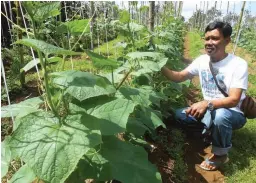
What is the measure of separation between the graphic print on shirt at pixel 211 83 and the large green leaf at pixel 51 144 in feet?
7.01

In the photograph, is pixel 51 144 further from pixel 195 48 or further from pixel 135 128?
pixel 195 48

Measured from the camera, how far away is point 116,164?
1.61 metres

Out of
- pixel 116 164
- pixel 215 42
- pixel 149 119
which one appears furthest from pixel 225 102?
pixel 116 164

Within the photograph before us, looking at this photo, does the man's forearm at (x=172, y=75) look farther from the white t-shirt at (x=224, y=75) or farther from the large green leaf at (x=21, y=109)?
the large green leaf at (x=21, y=109)

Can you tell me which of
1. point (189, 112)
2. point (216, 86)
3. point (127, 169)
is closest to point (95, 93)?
point (127, 169)

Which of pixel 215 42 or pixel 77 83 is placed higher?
pixel 77 83

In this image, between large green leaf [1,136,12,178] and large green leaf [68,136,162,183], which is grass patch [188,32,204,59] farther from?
large green leaf [1,136,12,178]

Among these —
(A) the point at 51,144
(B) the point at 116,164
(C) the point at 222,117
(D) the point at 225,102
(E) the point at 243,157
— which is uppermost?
(A) the point at 51,144

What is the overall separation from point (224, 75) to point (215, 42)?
349mm

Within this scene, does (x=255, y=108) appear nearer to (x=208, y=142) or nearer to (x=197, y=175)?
(x=208, y=142)

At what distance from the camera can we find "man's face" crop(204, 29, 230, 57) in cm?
306

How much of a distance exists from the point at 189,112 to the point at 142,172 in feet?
4.98

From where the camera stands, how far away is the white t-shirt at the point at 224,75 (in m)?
2.96

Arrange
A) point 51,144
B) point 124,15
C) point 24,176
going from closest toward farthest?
point 51,144, point 24,176, point 124,15
